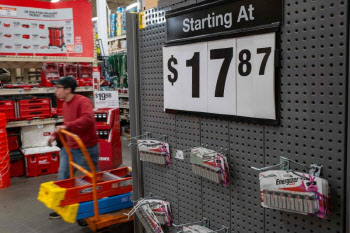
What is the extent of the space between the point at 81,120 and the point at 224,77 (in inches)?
80.6

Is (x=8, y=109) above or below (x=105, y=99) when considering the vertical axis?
below

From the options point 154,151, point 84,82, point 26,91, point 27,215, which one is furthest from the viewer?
point 84,82

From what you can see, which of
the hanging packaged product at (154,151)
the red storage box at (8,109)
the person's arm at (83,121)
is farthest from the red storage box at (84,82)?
the hanging packaged product at (154,151)

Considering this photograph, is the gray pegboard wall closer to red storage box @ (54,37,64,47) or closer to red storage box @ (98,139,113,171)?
red storage box @ (98,139,113,171)

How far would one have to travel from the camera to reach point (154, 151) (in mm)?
2449

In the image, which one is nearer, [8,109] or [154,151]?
[154,151]

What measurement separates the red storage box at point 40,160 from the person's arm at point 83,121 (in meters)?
2.71

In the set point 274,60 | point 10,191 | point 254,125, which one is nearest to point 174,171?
point 254,125

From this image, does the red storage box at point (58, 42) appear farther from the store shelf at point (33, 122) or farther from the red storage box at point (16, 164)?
the red storage box at point (16, 164)

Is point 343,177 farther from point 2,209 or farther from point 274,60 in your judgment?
point 2,209

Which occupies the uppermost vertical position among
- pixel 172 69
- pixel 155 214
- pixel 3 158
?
pixel 172 69

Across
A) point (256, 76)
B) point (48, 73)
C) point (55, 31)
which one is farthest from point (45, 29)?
point (256, 76)

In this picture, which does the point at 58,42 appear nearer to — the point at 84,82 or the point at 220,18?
the point at 84,82

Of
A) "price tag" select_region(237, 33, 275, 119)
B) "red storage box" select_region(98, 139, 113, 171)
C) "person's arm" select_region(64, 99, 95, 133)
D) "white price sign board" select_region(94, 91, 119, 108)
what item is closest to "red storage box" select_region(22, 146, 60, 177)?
"red storage box" select_region(98, 139, 113, 171)
